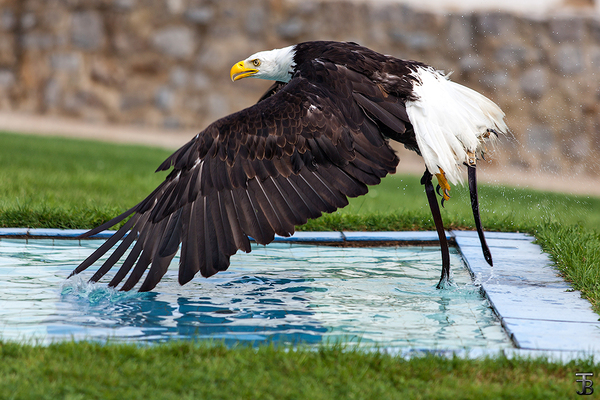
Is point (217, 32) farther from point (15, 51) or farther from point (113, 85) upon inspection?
point (15, 51)

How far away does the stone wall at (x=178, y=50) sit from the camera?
16.0m

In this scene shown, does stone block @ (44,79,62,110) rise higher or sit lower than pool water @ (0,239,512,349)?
higher

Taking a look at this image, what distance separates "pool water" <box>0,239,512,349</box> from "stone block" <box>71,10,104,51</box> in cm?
1256

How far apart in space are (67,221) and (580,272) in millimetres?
3499

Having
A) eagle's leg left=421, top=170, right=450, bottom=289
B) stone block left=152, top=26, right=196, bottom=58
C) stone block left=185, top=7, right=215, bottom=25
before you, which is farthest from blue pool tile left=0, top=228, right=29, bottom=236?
stone block left=185, top=7, right=215, bottom=25

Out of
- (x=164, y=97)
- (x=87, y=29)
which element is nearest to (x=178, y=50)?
(x=164, y=97)

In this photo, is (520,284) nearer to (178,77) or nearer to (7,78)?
(178,77)

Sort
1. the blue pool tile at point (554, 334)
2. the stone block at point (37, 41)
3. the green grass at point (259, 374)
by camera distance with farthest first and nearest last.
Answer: the stone block at point (37, 41) < the blue pool tile at point (554, 334) < the green grass at point (259, 374)

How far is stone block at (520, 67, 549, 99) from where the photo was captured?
15.7 m

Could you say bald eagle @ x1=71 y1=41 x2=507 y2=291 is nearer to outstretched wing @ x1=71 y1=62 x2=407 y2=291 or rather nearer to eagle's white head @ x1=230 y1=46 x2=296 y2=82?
outstretched wing @ x1=71 y1=62 x2=407 y2=291

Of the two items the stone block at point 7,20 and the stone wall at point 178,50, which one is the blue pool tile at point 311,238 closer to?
the stone wall at point 178,50

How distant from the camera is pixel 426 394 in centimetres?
245

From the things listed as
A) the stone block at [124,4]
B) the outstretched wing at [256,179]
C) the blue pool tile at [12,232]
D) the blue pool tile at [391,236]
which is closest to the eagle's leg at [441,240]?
the outstretched wing at [256,179]

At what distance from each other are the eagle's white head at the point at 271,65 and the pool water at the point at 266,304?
1204 millimetres
